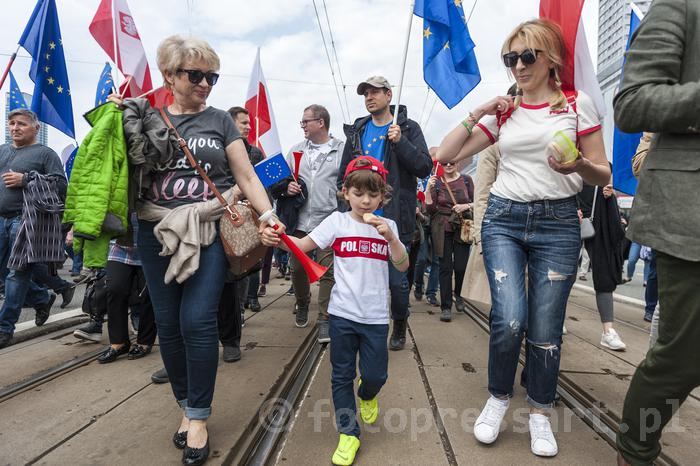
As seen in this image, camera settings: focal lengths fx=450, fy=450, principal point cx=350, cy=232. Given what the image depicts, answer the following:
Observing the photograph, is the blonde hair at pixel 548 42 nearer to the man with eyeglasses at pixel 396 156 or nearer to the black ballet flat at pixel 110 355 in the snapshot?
the man with eyeglasses at pixel 396 156

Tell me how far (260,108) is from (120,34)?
2.67 metres

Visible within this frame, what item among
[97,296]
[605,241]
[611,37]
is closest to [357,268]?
[97,296]

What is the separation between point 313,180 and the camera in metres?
4.78

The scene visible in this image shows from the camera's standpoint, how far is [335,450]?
2.12 m

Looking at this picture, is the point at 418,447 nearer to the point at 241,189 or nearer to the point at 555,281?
the point at 555,281

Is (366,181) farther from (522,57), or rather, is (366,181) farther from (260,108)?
(260,108)

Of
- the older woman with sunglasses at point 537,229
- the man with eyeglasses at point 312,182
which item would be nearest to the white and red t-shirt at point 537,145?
the older woman with sunglasses at point 537,229

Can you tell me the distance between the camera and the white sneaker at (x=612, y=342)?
3.94m

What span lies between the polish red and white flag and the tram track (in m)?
1.61

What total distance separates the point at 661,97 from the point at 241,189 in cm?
180

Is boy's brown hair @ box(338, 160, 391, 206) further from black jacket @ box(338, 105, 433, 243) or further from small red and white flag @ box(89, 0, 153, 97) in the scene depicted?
small red and white flag @ box(89, 0, 153, 97)

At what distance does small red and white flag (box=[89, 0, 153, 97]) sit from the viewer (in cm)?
440

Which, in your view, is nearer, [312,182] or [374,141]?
[374,141]

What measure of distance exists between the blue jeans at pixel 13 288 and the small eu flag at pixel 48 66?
1203 millimetres
